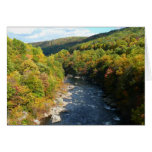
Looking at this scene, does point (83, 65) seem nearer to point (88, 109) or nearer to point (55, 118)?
point (88, 109)

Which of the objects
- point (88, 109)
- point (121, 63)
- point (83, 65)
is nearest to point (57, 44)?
point (83, 65)

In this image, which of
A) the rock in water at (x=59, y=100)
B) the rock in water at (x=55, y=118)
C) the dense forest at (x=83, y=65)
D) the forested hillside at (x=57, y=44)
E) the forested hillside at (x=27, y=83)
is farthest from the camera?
the rock in water at (x=59, y=100)

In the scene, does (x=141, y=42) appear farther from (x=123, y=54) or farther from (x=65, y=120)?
(x=65, y=120)

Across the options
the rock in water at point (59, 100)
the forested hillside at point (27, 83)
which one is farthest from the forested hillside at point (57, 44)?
the rock in water at point (59, 100)

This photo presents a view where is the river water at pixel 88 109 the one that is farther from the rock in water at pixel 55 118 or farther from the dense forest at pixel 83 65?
the dense forest at pixel 83 65

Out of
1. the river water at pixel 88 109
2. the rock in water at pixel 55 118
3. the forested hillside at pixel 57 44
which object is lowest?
the rock in water at pixel 55 118

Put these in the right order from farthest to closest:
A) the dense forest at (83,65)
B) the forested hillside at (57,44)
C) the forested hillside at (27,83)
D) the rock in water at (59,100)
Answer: the rock in water at (59,100) → the forested hillside at (57,44) → the forested hillside at (27,83) → the dense forest at (83,65)
